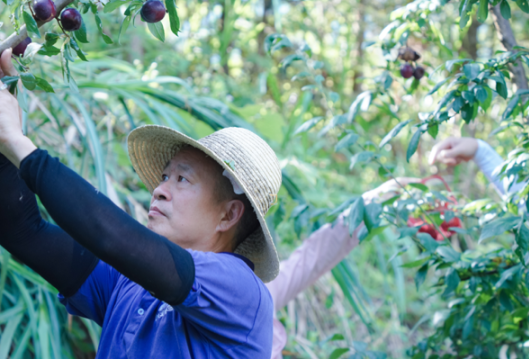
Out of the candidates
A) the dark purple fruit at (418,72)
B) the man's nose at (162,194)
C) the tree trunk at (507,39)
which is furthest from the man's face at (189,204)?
the tree trunk at (507,39)

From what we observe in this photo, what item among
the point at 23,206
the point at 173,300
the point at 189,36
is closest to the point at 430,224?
the point at 173,300

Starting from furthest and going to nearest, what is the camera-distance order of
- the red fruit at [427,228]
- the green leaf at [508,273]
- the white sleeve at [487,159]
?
the white sleeve at [487,159], the red fruit at [427,228], the green leaf at [508,273]

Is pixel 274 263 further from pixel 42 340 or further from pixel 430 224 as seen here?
pixel 42 340

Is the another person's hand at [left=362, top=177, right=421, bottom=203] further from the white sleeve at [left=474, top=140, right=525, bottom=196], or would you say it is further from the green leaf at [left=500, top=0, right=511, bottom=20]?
the green leaf at [left=500, top=0, right=511, bottom=20]

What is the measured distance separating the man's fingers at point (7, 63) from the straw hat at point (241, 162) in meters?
0.33

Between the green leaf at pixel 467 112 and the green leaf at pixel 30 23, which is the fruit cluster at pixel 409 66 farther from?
the green leaf at pixel 30 23

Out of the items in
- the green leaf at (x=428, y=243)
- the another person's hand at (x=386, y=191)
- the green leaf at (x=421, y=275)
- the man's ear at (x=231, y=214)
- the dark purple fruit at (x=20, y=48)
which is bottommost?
the green leaf at (x=421, y=275)

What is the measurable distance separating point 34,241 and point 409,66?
1121 mm

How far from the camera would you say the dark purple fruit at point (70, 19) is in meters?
0.82

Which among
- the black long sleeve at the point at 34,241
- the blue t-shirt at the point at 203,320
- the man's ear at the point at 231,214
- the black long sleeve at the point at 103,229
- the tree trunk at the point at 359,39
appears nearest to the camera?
the black long sleeve at the point at 103,229

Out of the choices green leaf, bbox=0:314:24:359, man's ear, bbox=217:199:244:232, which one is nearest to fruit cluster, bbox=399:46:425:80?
man's ear, bbox=217:199:244:232

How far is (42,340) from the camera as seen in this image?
143 centimetres

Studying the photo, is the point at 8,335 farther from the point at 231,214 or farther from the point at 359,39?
the point at 359,39

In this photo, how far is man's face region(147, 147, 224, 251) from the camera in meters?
1.00
